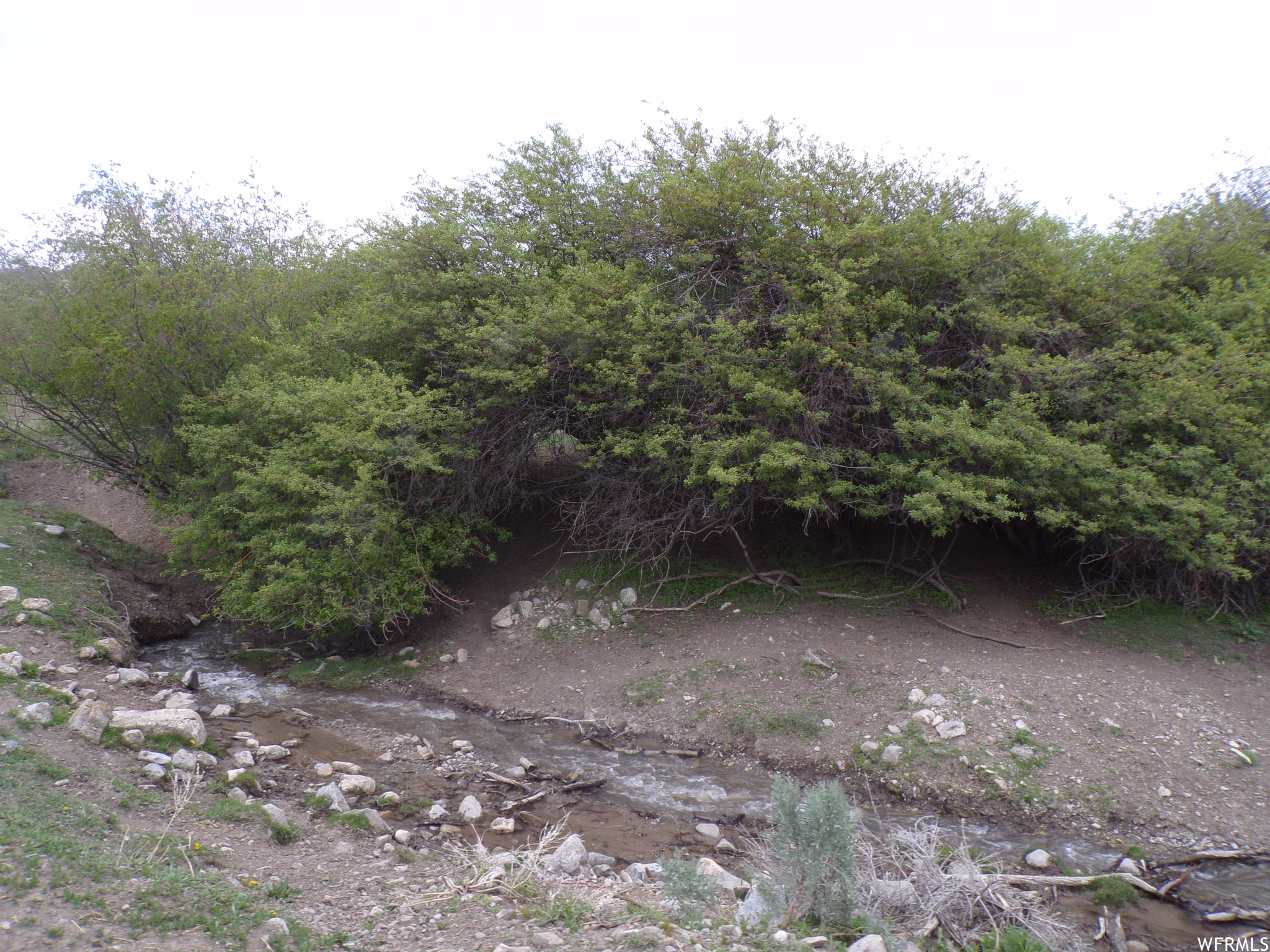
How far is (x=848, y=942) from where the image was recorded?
13.0 feet

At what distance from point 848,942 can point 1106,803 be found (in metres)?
3.99

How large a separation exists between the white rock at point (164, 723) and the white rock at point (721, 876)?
15.9 ft

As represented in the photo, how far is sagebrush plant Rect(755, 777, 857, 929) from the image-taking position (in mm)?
4062

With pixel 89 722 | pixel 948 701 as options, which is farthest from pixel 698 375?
pixel 89 722

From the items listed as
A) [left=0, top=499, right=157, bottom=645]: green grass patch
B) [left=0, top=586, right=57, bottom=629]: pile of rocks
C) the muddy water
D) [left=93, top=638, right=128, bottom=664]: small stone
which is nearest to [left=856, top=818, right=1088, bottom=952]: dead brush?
the muddy water

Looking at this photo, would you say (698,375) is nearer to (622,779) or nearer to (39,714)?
(622,779)

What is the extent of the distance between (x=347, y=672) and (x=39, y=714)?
478 cm

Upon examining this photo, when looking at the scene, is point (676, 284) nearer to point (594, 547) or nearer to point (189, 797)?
point (594, 547)

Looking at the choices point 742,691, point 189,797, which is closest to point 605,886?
point 189,797

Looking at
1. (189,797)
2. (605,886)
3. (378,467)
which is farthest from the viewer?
(378,467)

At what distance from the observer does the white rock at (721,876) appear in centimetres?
482

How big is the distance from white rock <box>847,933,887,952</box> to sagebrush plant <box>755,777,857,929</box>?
11.3 inches

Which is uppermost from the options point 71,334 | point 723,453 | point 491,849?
point 71,334
